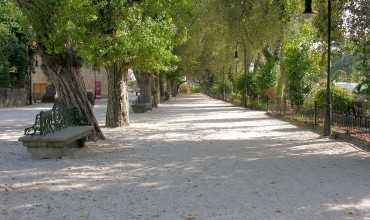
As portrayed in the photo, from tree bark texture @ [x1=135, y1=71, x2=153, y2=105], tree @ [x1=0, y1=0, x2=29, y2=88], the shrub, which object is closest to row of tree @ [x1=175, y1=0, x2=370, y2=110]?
tree bark texture @ [x1=135, y1=71, x2=153, y2=105]

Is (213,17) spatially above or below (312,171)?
above

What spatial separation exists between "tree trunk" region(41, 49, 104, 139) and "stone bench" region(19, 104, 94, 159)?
882mm

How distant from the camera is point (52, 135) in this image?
1216 centimetres

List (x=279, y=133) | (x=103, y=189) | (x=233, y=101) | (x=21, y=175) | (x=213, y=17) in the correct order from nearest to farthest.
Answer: (x=103, y=189) → (x=21, y=175) → (x=279, y=133) → (x=213, y=17) → (x=233, y=101)

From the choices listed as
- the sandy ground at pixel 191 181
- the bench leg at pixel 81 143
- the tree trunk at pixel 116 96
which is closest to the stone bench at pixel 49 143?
the sandy ground at pixel 191 181

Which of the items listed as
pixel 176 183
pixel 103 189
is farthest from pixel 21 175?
pixel 176 183

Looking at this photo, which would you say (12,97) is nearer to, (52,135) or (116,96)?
(116,96)

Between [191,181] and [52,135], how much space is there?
4.10 meters

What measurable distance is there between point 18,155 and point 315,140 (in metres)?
7.99

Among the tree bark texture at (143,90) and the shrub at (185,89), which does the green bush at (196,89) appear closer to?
the shrub at (185,89)

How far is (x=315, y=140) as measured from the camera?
52.6ft

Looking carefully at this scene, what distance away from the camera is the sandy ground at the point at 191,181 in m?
7.13

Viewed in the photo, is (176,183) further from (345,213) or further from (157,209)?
(345,213)

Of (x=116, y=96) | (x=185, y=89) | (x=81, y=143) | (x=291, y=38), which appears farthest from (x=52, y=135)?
(x=185, y=89)
